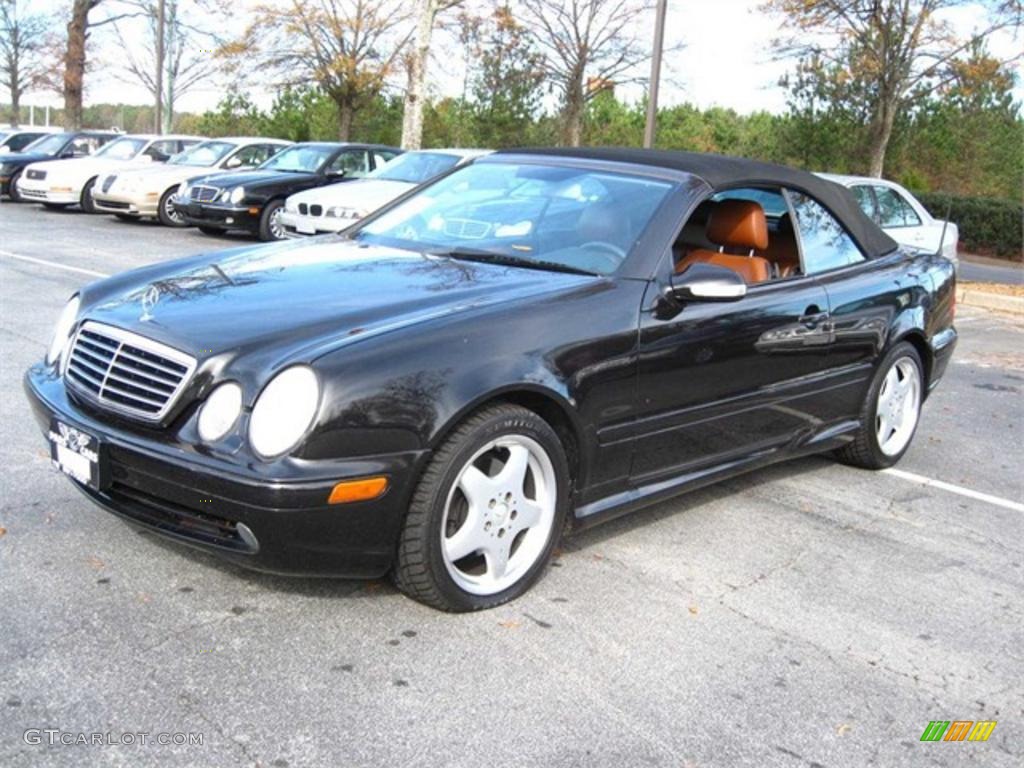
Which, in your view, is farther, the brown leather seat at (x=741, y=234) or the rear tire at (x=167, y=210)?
the rear tire at (x=167, y=210)

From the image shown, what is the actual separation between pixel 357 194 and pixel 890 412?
29.9 feet

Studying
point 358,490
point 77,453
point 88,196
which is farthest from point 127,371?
point 88,196

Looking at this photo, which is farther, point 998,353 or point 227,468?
point 998,353

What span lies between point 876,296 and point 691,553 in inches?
70.7

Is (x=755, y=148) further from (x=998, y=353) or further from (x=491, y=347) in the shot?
(x=491, y=347)

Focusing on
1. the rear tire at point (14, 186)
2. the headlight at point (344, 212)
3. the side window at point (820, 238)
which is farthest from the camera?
the rear tire at point (14, 186)

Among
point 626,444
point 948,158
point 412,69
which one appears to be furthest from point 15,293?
point 948,158

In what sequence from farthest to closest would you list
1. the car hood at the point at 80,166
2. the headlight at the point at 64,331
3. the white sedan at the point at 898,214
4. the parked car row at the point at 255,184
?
the car hood at the point at 80,166, the parked car row at the point at 255,184, the white sedan at the point at 898,214, the headlight at the point at 64,331

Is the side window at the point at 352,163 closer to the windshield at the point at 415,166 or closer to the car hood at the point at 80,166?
the windshield at the point at 415,166

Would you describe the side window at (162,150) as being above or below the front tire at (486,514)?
above

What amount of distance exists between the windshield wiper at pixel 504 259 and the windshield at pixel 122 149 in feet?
56.0

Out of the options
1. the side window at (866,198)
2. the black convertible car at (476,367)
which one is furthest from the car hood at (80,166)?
the black convertible car at (476,367)

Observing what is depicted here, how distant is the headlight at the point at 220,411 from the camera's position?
10.4ft

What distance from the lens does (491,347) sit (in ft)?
11.4
